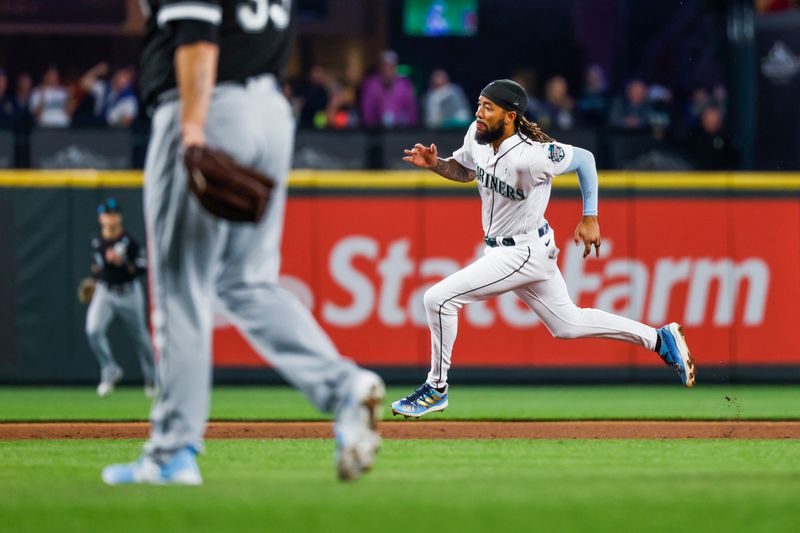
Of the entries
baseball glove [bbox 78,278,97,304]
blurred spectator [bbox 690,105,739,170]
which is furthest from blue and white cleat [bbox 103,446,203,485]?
blurred spectator [bbox 690,105,739,170]

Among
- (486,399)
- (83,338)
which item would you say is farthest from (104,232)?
(486,399)

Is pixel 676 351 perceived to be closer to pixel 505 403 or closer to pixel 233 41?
pixel 505 403

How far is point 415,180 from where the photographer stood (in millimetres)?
12797

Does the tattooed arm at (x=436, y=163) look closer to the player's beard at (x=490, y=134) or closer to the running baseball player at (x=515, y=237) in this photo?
the running baseball player at (x=515, y=237)

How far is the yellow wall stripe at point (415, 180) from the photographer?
12.7 m

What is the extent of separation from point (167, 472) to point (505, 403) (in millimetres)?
5955

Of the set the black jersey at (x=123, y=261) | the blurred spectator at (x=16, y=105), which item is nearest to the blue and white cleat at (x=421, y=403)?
the black jersey at (x=123, y=261)

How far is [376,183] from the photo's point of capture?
42.1ft

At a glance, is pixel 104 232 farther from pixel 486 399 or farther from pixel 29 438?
pixel 29 438

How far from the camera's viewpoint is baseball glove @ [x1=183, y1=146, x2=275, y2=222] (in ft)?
14.8

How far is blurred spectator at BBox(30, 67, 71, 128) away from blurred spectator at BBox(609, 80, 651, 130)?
603cm

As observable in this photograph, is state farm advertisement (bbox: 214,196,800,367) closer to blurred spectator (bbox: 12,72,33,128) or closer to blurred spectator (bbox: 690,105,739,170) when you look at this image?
blurred spectator (bbox: 690,105,739,170)

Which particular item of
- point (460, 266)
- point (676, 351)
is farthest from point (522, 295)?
point (460, 266)

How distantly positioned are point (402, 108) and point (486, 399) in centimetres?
498
